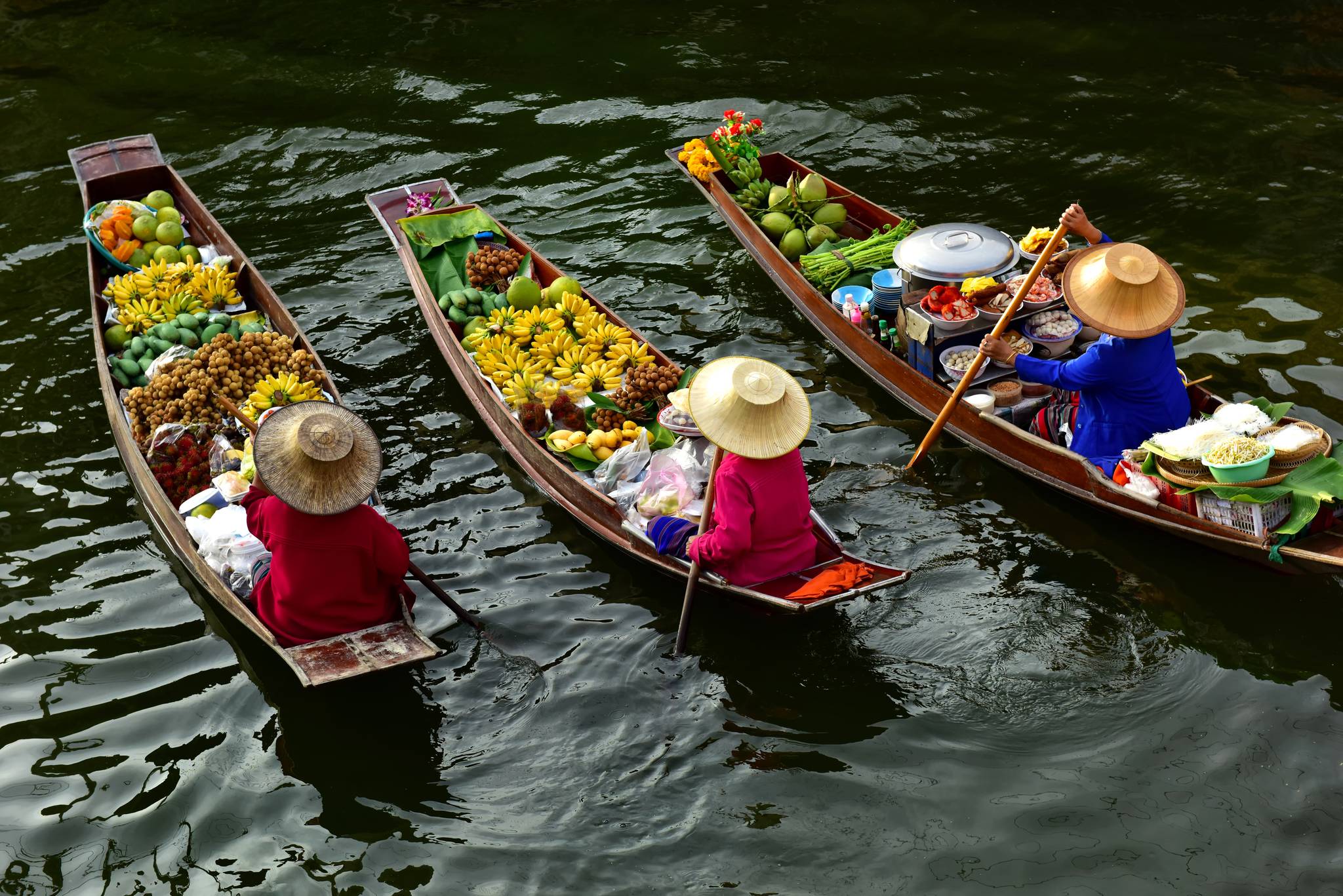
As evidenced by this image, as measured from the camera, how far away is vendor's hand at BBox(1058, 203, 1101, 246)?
630cm

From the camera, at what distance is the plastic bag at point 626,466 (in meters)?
6.45

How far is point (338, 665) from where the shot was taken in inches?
200

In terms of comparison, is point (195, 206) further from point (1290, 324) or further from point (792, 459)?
point (1290, 324)

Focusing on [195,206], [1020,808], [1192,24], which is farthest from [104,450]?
[1192,24]

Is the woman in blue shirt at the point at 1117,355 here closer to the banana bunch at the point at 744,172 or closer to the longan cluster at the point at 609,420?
the longan cluster at the point at 609,420

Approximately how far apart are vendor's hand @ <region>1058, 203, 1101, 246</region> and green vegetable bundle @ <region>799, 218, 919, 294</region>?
176 centimetres

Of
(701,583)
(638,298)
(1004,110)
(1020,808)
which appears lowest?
(1020,808)

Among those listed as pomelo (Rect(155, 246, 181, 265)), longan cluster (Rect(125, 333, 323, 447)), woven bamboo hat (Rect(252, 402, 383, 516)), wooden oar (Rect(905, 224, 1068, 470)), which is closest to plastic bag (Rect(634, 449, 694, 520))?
woven bamboo hat (Rect(252, 402, 383, 516))

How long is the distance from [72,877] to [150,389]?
325cm

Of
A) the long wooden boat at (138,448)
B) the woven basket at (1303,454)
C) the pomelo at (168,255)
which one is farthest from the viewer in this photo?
the pomelo at (168,255)

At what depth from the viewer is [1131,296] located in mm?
5918

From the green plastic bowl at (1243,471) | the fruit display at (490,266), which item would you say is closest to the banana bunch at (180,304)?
the fruit display at (490,266)

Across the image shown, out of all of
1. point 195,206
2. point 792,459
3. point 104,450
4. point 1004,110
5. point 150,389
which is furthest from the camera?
point 1004,110

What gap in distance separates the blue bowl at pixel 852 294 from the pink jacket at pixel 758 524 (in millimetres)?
2723
